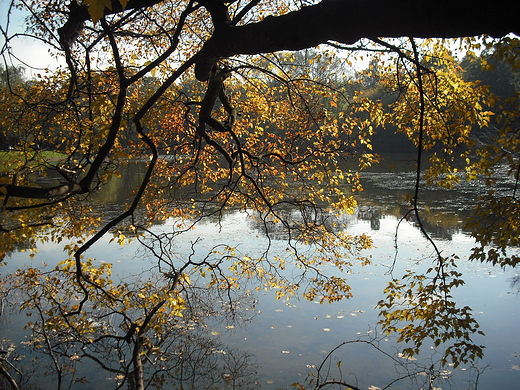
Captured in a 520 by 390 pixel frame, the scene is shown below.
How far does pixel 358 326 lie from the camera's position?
5.93 m

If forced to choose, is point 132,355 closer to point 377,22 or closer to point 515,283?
point 377,22

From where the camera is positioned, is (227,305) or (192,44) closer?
(227,305)

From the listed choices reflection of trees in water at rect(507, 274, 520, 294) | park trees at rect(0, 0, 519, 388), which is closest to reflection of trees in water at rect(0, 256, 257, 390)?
park trees at rect(0, 0, 519, 388)

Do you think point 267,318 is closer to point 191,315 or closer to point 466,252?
point 191,315

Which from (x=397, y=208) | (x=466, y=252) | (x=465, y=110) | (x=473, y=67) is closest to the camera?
(x=465, y=110)

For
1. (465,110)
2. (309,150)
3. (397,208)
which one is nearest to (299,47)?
(465,110)

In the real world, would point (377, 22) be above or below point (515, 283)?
above

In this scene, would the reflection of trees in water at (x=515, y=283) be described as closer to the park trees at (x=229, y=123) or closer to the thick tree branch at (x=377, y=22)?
the park trees at (x=229, y=123)

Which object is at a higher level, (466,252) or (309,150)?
(309,150)

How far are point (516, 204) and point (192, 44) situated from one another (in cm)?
528

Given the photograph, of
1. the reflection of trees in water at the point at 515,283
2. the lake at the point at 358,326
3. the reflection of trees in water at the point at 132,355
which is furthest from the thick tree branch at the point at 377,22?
the reflection of trees in water at the point at 515,283

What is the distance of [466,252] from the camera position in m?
8.86

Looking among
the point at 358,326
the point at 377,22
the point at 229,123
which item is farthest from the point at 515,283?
the point at 377,22

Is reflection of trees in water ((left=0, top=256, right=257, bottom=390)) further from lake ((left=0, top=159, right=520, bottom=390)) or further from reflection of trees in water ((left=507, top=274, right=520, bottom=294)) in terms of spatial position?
reflection of trees in water ((left=507, top=274, right=520, bottom=294))
